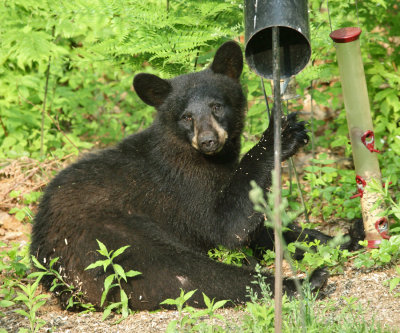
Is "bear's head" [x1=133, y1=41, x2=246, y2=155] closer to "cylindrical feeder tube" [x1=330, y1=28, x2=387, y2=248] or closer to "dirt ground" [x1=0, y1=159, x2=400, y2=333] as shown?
→ "cylindrical feeder tube" [x1=330, y1=28, x2=387, y2=248]

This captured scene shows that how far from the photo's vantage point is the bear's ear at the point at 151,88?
17.5ft

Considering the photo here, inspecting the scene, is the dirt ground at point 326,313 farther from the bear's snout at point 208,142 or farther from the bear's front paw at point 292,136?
the bear's snout at point 208,142

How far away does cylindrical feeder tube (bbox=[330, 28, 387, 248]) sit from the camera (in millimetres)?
4719

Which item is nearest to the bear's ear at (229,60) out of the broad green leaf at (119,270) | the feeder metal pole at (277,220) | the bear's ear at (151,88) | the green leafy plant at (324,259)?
the bear's ear at (151,88)

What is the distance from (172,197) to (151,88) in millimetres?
1067

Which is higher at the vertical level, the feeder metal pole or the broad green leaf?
the feeder metal pole

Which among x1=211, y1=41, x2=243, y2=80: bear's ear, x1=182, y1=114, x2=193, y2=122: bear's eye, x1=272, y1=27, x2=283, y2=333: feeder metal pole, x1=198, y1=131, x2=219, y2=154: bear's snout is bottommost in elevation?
x1=272, y1=27, x2=283, y2=333: feeder metal pole

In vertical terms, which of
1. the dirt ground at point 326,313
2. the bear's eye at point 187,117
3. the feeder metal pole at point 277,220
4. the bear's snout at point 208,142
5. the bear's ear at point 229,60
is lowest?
the dirt ground at point 326,313

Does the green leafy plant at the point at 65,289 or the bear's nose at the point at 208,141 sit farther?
the bear's nose at the point at 208,141

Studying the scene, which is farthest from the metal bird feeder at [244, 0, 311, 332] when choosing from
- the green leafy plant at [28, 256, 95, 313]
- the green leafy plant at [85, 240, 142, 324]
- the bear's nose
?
the green leafy plant at [28, 256, 95, 313]

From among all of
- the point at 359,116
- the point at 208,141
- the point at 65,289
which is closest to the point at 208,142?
the point at 208,141

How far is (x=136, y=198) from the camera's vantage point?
16.6ft

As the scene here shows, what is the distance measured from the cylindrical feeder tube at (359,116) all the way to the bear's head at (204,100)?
3.40 ft

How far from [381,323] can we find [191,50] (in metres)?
3.55
